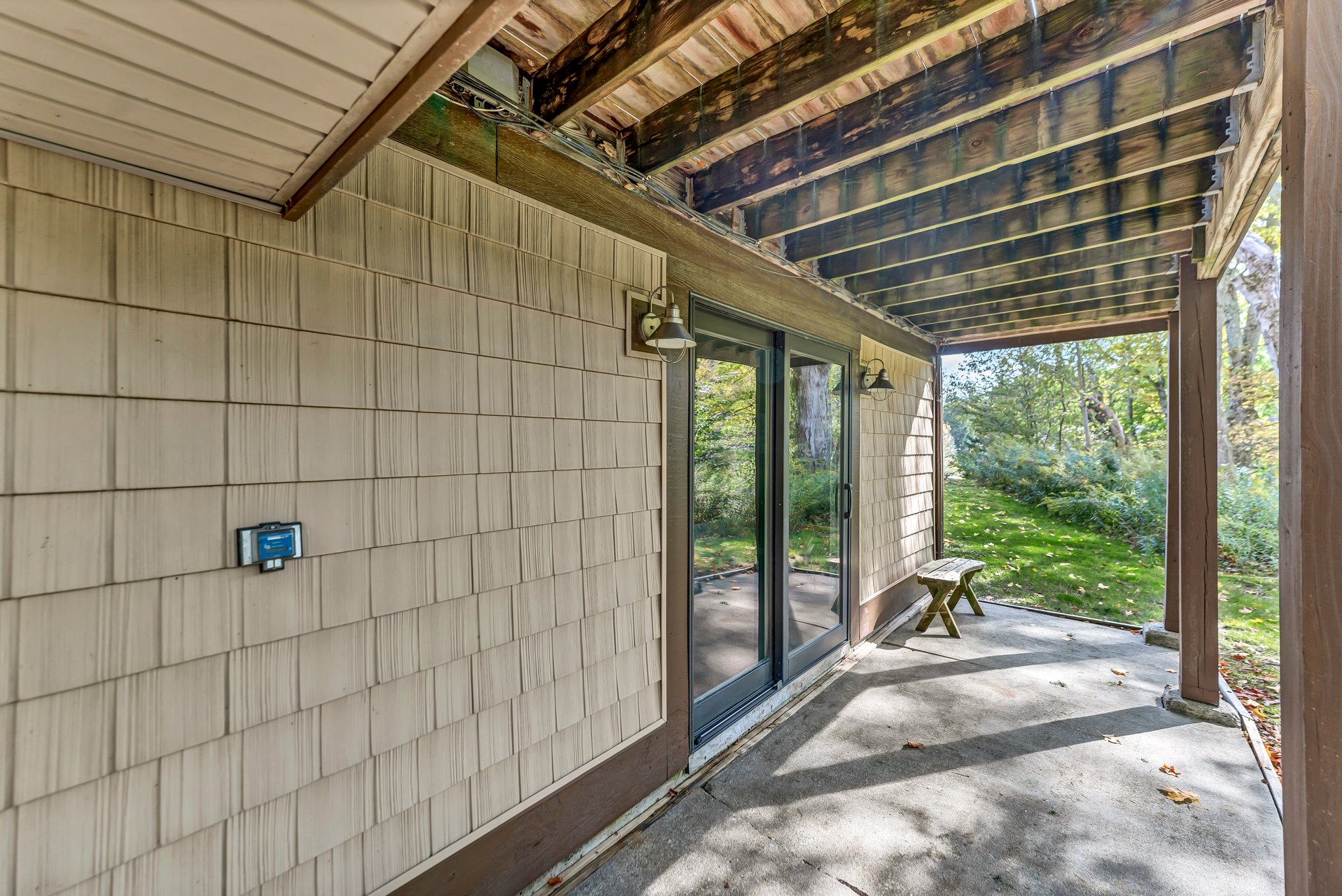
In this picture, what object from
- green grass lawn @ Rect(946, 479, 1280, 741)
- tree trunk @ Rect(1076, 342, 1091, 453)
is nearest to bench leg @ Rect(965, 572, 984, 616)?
green grass lawn @ Rect(946, 479, 1280, 741)

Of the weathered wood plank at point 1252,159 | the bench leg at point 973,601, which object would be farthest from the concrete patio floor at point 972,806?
the weathered wood plank at point 1252,159

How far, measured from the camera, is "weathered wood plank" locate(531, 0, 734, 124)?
4.54 ft

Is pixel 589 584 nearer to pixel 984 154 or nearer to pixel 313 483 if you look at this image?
pixel 313 483

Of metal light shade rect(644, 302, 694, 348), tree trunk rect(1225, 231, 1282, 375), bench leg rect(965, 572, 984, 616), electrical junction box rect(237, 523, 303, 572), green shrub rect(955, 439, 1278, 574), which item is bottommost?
bench leg rect(965, 572, 984, 616)

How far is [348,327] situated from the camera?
148cm

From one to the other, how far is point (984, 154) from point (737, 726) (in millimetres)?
3029

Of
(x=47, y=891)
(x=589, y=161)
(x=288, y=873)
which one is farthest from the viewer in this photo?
(x=589, y=161)

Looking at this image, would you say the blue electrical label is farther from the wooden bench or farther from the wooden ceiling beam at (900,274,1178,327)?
the wooden ceiling beam at (900,274,1178,327)


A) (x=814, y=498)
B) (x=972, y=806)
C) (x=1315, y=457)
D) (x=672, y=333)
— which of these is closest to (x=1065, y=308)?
(x=814, y=498)

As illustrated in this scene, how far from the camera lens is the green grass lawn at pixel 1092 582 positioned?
433 cm

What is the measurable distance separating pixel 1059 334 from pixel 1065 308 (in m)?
0.81

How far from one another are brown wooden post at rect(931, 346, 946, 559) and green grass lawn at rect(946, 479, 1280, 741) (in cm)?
83

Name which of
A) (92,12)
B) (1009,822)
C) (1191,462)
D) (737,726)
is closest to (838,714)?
(737,726)

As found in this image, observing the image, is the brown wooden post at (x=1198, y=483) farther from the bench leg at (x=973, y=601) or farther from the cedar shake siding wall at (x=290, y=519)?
the cedar shake siding wall at (x=290, y=519)
